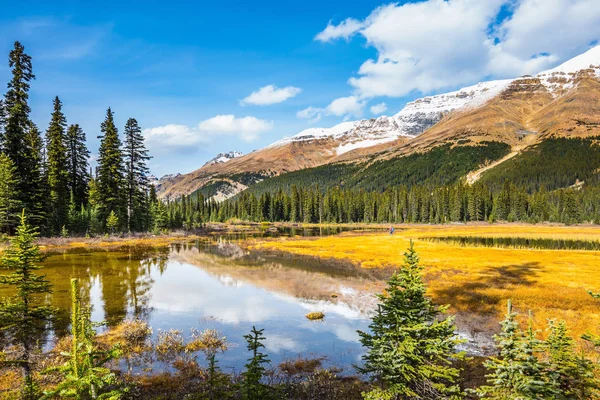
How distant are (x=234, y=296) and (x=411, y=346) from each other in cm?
2181

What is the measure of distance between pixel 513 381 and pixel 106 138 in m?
74.5

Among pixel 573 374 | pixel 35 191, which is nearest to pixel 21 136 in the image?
pixel 35 191

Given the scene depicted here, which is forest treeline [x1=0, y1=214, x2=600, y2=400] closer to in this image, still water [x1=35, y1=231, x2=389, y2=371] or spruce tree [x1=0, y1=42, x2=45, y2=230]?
still water [x1=35, y1=231, x2=389, y2=371]

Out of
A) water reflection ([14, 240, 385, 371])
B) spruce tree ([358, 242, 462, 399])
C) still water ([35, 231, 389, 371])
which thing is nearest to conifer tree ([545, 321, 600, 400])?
spruce tree ([358, 242, 462, 399])

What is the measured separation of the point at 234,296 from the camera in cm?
2897

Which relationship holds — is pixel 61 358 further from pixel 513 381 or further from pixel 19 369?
pixel 513 381

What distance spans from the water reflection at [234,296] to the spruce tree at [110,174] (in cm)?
2052

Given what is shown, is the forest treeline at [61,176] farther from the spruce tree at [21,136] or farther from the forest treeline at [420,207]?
the forest treeline at [420,207]

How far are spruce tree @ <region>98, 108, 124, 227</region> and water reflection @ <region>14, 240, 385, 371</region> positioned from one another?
20.5m

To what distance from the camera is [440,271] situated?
37.3 m

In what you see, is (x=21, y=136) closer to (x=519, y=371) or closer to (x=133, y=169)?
(x=133, y=169)

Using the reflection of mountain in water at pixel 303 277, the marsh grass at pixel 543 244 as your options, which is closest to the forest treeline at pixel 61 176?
the reflection of mountain in water at pixel 303 277

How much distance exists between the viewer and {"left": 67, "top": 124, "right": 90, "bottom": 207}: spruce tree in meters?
70.9

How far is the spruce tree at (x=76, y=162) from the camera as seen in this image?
2790 inches
